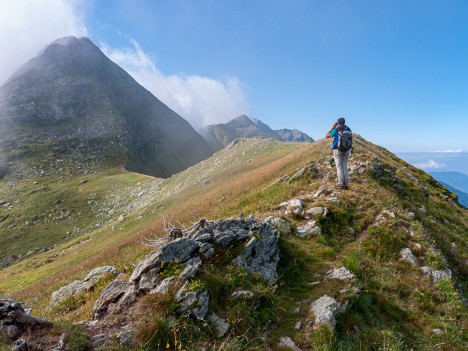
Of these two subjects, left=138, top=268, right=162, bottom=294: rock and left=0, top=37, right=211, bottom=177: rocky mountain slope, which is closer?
left=138, top=268, right=162, bottom=294: rock

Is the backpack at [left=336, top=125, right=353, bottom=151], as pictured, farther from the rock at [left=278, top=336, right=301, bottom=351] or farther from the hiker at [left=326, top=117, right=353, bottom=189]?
the rock at [left=278, top=336, right=301, bottom=351]

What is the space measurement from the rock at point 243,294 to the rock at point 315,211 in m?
6.82

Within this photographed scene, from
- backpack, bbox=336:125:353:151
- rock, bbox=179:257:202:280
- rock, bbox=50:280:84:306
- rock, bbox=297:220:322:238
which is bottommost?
rock, bbox=50:280:84:306

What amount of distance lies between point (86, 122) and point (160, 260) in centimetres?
15894

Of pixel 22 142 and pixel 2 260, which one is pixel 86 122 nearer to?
pixel 22 142

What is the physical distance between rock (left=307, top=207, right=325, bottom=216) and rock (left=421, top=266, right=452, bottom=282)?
4464mm

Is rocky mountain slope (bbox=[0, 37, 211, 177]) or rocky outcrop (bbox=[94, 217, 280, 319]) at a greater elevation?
rocky mountain slope (bbox=[0, 37, 211, 177])

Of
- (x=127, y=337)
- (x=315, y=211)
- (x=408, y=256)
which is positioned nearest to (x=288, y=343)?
(x=127, y=337)

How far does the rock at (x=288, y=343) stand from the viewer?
20.7 ft

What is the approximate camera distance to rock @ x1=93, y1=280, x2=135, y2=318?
23.5 feet

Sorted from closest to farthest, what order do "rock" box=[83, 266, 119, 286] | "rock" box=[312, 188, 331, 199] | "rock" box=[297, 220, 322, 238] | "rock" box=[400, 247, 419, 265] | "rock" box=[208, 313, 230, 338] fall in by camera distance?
"rock" box=[208, 313, 230, 338] < "rock" box=[83, 266, 119, 286] < "rock" box=[400, 247, 419, 265] < "rock" box=[297, 220, 322, 238] < "rock" box=[312, 188, 331, 199]

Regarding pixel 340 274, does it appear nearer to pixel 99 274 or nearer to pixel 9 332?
pixel 9 332

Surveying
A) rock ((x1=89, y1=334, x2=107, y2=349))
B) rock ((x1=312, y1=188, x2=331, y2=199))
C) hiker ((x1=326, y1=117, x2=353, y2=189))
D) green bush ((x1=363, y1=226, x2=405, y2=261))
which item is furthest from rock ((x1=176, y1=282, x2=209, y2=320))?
hiker ((x1=326, y1=117, x2=353, y2=189))

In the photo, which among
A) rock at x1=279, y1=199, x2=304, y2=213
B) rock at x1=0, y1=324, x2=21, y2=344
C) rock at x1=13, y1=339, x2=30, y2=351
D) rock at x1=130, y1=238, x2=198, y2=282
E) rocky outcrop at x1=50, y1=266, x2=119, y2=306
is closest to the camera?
rock at x1=13, y1=339, x2=30, y2=351
